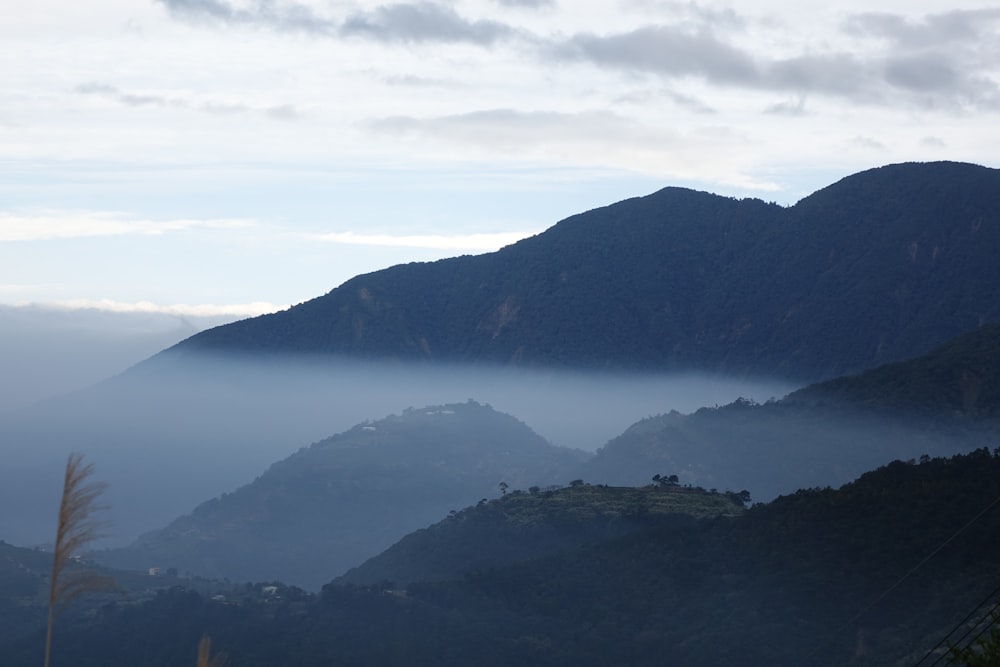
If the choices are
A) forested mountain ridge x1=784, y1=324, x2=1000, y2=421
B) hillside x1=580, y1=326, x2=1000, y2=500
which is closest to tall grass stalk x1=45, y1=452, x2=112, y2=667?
hillside x1=580, y1=326, x2=1000, y2=500

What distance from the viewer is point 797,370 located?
168 meters

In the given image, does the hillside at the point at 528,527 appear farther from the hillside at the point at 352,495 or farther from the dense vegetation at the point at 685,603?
the hillside at the point at 352,495

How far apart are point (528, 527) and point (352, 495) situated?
7131 cm

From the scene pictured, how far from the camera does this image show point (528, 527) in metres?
102

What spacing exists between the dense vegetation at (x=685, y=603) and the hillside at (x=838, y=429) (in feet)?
93.4

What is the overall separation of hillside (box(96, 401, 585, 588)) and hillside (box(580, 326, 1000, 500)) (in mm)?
26196

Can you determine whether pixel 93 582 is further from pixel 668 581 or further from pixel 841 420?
pixel 841 420

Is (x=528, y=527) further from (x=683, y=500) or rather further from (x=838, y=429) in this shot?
(x=838, y=429)

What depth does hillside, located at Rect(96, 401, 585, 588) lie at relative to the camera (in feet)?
499

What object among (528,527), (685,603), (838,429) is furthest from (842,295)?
(685,603)

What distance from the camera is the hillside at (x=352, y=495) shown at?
15200 cm

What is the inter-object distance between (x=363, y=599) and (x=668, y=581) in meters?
17.6

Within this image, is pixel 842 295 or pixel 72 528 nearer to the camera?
pixel 72 528

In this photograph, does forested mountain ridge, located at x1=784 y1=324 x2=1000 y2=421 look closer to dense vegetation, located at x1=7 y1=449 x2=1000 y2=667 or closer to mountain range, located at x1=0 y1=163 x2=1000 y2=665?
mountain range, located at x1=0 y1=163 x2=1000 y2=665
